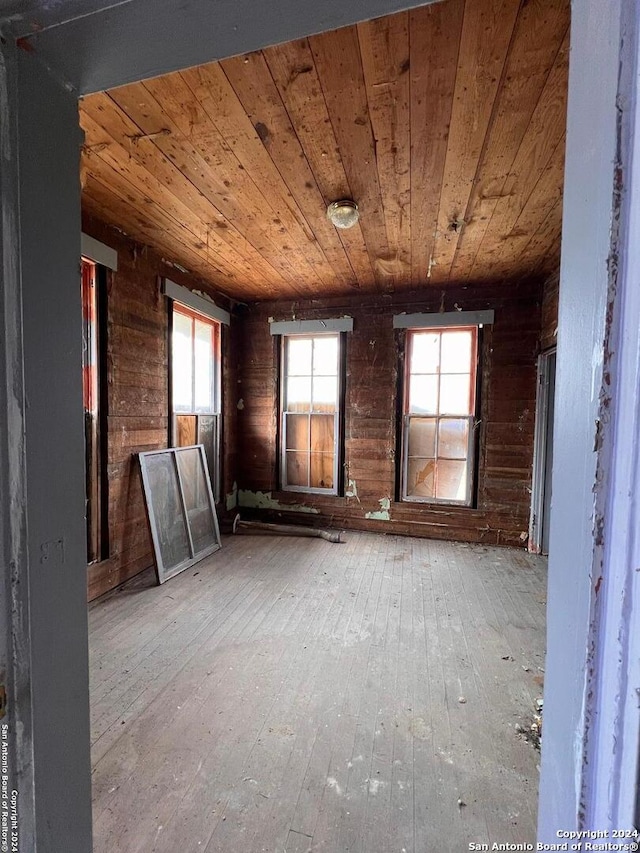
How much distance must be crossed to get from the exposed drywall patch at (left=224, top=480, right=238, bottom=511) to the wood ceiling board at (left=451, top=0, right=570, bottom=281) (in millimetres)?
3749

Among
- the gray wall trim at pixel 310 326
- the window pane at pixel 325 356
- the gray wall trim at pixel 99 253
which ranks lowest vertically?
the window pane at pixel 325 356

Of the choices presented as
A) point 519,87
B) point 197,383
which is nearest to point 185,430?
point 197,383

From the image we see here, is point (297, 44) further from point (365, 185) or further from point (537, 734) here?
point (537, 734)

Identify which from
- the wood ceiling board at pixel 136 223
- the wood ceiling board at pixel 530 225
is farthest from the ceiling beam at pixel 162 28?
the wood ceiling board at pixel 136 223

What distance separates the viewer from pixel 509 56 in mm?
1360

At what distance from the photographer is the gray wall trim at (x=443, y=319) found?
3.87 meters

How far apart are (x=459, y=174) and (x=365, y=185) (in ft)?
1.69

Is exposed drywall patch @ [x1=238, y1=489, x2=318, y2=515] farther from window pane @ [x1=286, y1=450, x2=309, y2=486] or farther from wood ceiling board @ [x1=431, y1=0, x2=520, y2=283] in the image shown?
wood ceiling board @ [x1=431, y1=0, x2=520, y2=283]

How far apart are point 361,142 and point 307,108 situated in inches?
12.7

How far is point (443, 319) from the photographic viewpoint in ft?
13.0

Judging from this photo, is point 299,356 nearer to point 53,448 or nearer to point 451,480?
point 451,480

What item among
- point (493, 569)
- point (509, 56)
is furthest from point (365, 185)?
point (493, 569)

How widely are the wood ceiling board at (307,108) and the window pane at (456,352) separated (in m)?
2.25

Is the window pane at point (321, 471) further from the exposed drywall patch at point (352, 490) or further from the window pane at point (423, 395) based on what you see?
the window pane at point (423, 395)
